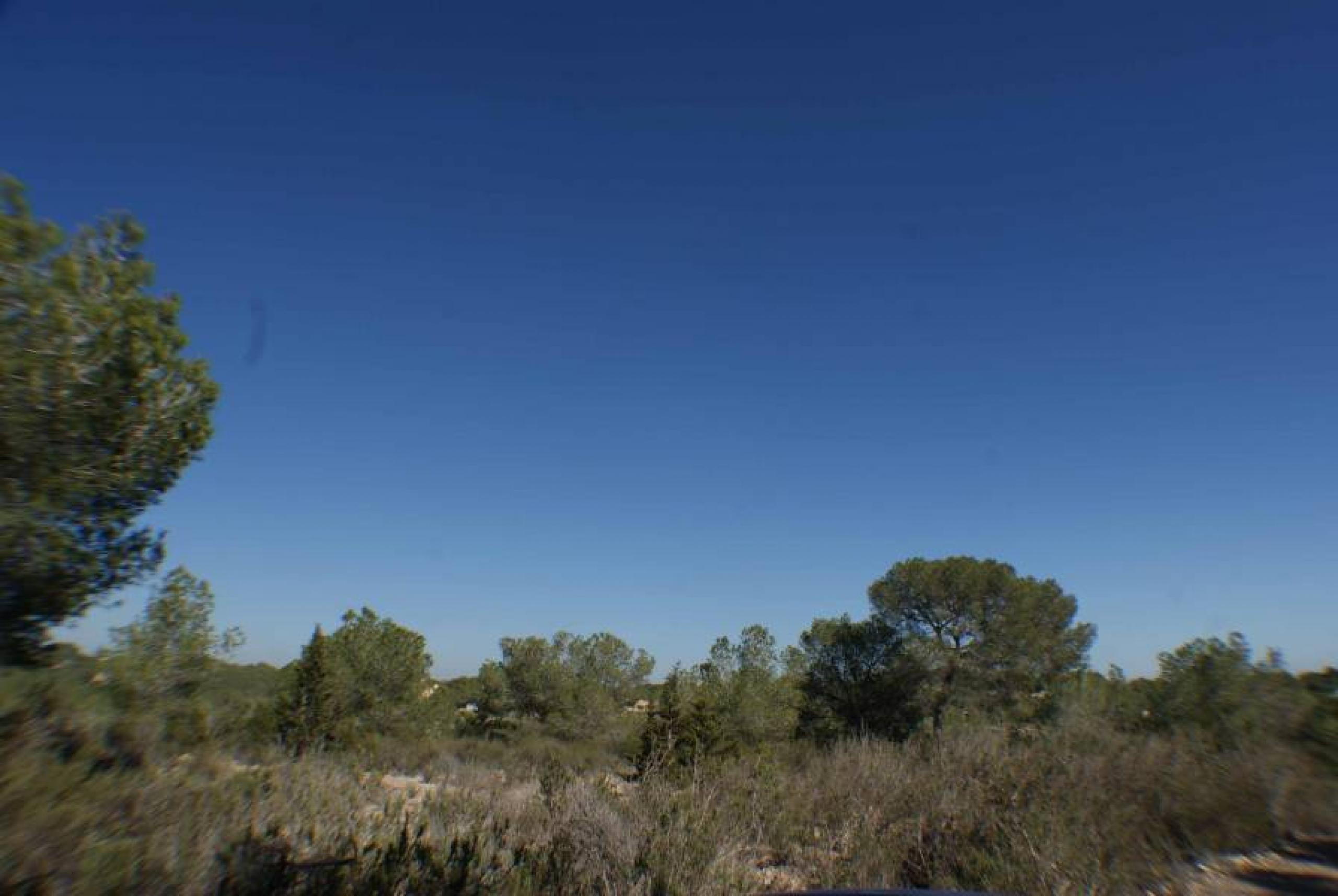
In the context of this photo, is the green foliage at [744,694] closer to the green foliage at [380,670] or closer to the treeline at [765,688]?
the treeline at [765,688]

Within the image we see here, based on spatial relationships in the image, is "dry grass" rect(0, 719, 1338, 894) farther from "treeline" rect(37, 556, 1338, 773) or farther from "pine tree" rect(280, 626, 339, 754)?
"pine tree" rect(280, 626, 339, 754)

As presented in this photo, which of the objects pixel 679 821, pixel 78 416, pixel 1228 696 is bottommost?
pixel 679 821

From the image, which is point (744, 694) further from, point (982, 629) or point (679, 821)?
point (679, 821)

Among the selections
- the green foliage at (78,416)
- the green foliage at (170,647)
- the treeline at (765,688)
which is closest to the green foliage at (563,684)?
the treeline at (765,688)

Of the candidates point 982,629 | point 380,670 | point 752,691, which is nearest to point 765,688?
point 752,691

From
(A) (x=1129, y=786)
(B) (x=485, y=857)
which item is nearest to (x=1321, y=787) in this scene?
(A) (x=1129, y=786)

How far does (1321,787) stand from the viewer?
1179cm

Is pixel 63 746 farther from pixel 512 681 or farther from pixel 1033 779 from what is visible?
pixel 512 681

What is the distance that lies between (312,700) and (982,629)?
1109 inches

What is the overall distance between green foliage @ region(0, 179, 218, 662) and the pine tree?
49.2ft

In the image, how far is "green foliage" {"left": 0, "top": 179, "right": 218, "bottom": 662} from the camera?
6871 mm

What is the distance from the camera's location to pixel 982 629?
32.2 meters

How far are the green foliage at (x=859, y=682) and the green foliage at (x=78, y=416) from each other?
27.3m

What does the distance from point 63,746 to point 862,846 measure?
7.73 m
